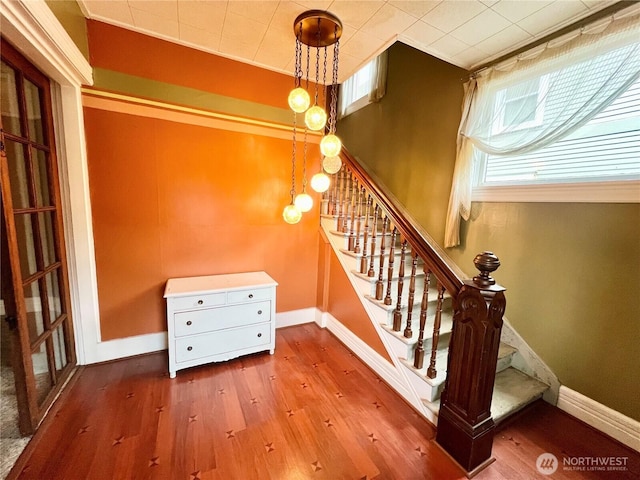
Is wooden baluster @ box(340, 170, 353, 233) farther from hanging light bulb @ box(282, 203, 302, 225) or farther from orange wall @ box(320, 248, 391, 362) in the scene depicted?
hanging light bulb @ box(282, 203, 302, 225)

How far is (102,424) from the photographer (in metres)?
1.67

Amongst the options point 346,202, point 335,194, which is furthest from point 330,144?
point 335,194

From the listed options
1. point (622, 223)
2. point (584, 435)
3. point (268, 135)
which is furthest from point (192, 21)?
point (584, 435)

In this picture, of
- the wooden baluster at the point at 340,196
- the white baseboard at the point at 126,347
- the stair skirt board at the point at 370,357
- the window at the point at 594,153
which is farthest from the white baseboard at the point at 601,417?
the white baseboard at the point at 126,347

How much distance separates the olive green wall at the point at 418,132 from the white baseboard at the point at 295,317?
1.70 meters

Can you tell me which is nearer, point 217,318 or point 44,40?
point 44,40

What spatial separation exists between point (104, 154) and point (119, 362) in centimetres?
179

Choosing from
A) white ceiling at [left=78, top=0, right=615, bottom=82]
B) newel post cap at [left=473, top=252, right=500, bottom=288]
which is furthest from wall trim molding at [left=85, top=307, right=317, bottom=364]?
newel post cap at [left=473, top=252, right=500, bottom=288]

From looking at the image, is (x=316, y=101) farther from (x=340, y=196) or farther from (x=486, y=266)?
(x=486, y=266)

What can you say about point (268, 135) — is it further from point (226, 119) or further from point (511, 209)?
point (511, 209)

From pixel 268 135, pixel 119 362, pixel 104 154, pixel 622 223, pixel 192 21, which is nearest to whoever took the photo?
pixel 622 223

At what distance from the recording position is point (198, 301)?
2.16m

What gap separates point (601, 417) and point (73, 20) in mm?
4398

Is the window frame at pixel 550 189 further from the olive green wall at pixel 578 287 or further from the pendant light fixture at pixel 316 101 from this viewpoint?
the pendant light fixture at pixel 316 101
